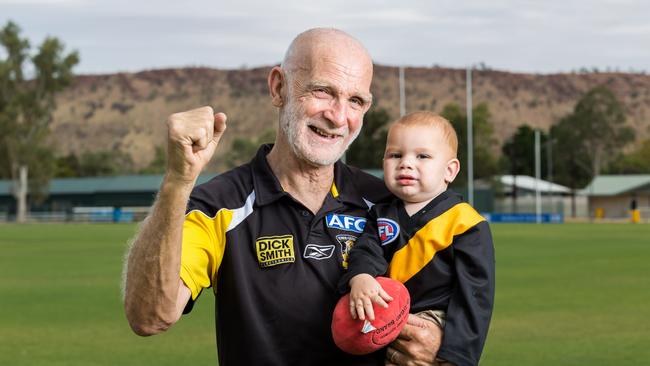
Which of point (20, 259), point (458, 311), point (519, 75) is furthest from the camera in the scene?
point (519, 75)

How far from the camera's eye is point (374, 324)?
3912mm

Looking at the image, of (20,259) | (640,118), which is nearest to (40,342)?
(20,259)

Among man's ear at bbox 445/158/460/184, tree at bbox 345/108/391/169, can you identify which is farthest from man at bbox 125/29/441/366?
tree at bbox 345/108/391/169

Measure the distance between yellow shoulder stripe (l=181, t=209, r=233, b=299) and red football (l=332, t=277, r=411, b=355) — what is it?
1.81 feet

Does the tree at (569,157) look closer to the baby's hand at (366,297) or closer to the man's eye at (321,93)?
the man's eye at (321,93)

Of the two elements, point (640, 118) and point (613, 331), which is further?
point (640, 118)

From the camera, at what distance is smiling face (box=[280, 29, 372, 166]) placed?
4.27 metres

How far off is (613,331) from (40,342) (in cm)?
712

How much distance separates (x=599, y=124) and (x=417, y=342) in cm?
10977

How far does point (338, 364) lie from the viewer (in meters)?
4.25

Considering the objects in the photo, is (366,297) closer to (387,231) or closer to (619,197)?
(387,231)

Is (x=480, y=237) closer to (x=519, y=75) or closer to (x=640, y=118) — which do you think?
(x=640, y=118)

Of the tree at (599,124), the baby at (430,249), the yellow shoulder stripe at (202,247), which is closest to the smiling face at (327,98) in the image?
the baby at (430,249)

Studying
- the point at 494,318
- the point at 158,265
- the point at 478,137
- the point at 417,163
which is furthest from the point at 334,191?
the point at 478,137
